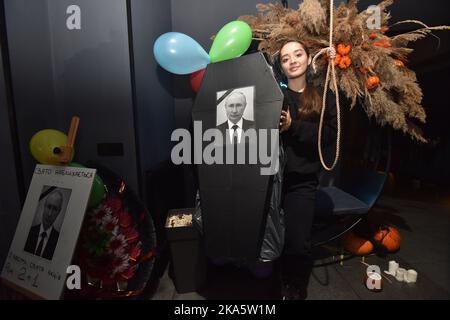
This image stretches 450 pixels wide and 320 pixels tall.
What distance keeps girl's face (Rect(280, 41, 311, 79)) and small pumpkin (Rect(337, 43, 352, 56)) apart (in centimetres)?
30

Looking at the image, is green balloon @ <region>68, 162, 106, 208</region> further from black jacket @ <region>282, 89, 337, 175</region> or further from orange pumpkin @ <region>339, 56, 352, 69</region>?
orange pumpkin @ <region>339, 56, 352, 69</region>

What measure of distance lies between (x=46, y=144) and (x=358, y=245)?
2165 millimetres

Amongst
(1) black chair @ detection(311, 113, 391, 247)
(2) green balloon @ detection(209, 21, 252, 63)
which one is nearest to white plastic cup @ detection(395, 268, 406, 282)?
(1) black chair @ detection(311, 113, 391, 247)

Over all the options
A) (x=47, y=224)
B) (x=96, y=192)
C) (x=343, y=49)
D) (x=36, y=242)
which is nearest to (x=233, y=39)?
(x=343, y=49)

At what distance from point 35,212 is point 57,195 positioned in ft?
0.57

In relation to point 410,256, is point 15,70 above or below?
above

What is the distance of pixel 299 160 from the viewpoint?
1.21 m

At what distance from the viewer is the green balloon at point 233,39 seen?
150 centimetres

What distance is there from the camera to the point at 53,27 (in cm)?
146

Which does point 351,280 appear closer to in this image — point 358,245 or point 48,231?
point 358,245

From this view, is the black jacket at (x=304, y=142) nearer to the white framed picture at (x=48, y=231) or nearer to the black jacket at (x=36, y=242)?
the white framed picture at (x=48, y=231)
